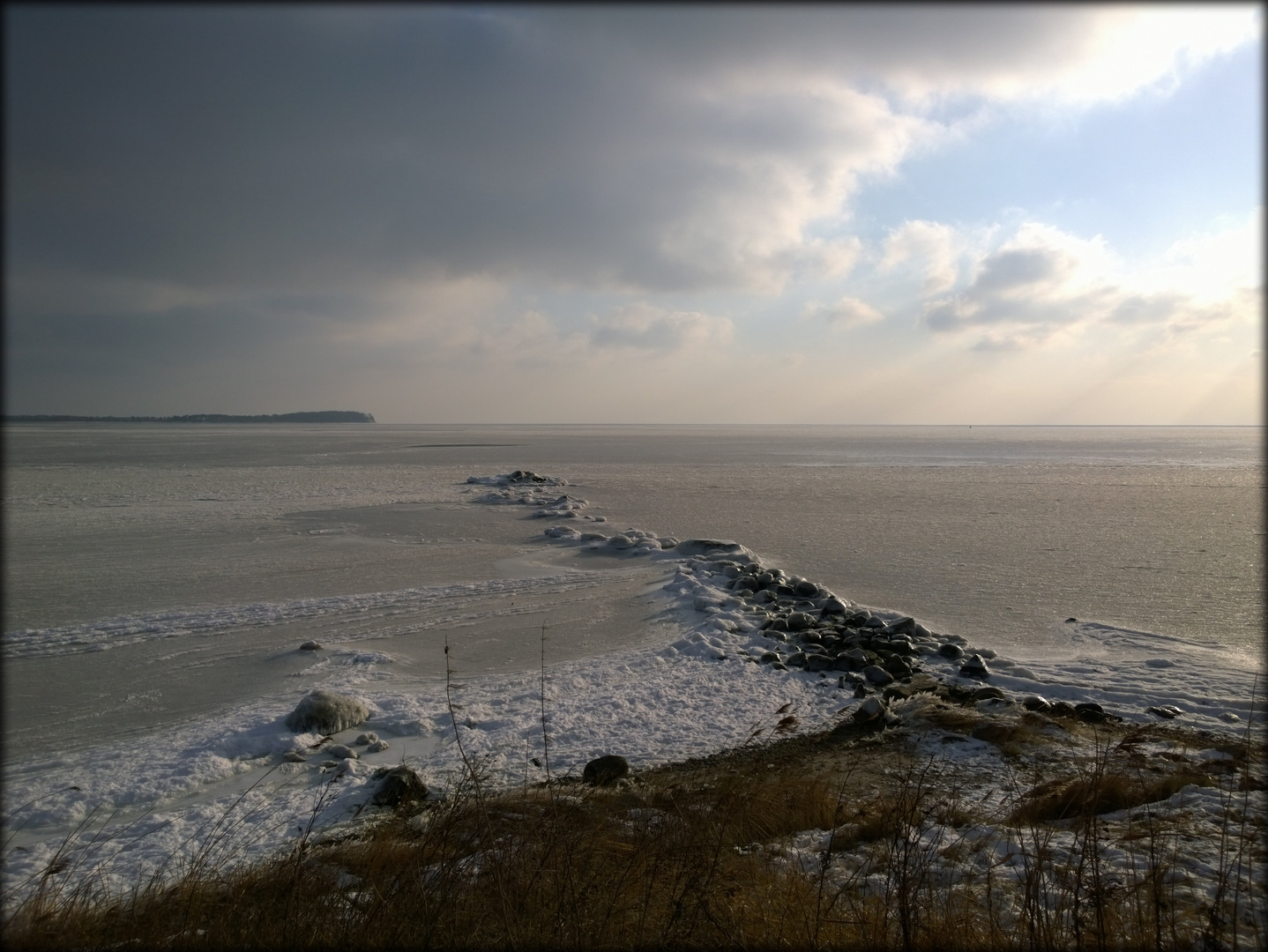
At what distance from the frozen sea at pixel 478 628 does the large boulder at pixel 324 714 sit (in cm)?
14

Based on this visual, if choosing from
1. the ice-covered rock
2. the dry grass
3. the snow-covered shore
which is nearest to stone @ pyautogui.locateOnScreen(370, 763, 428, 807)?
the snow-covered shore

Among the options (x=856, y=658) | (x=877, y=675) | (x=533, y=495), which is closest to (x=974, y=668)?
(x=877, y=675)

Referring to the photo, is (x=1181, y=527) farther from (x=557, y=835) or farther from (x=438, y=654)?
(x=557, y=835)

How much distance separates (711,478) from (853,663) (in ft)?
90.7

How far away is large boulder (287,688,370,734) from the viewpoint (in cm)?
648

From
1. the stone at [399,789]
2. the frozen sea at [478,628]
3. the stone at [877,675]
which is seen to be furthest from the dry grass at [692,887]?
the stone at [877,675]

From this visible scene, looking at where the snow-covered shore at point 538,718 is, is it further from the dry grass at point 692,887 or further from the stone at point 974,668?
the dry grass at point 692,887

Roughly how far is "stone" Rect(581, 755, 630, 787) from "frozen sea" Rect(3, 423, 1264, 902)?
29 cm

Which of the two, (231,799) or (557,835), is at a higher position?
(557,835)

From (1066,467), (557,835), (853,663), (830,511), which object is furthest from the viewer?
(1066,467)

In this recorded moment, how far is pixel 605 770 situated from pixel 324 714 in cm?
276

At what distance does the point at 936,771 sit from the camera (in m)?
5.60

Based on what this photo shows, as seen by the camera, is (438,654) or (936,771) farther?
(438,654)

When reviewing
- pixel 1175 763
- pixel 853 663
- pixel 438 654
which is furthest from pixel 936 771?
pixel 438 654
